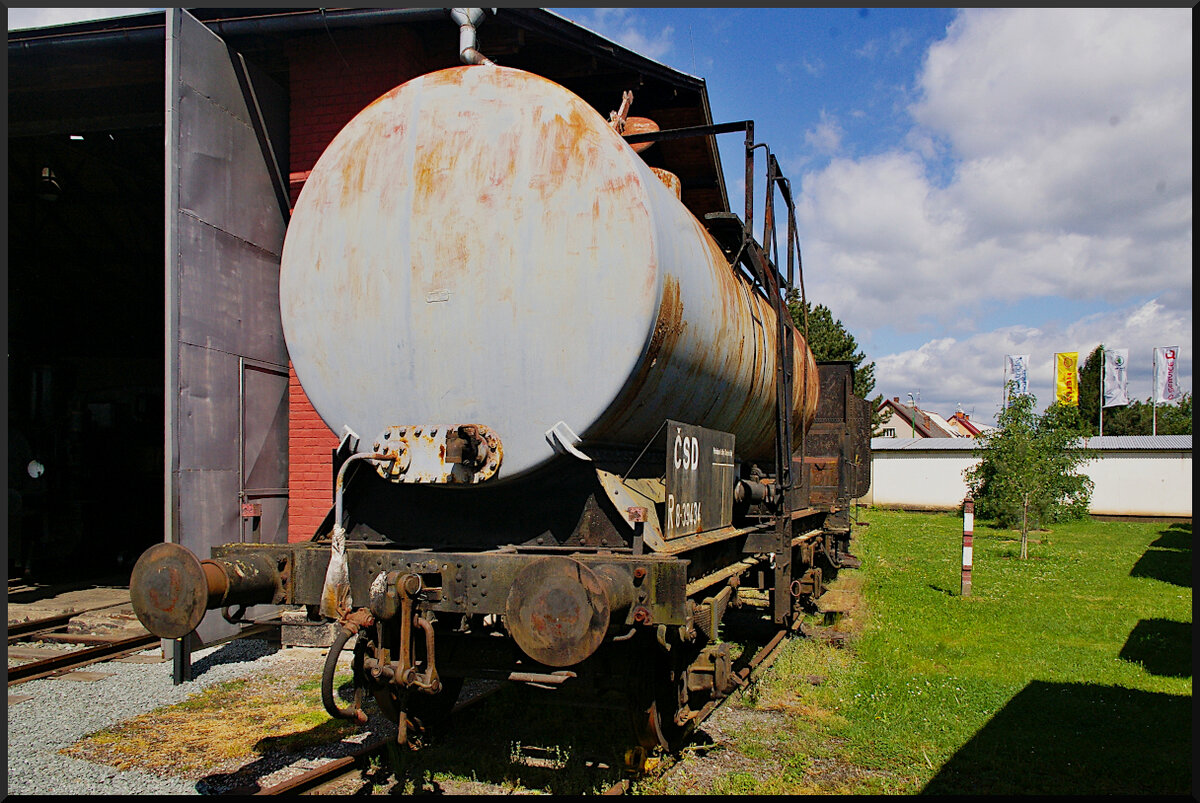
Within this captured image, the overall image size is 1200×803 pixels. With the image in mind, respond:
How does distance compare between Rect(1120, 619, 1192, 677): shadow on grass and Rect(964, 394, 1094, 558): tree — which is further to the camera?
Rect(964, 394, 1094, 558): tree

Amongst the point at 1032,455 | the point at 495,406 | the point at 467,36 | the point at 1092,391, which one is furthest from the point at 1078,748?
the point at 1092,391

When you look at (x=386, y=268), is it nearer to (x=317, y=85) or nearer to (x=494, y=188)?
(x=494, y=188)

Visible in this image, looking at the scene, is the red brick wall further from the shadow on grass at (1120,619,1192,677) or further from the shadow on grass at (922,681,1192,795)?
the shadow on grass at (1120,619,1192,677)

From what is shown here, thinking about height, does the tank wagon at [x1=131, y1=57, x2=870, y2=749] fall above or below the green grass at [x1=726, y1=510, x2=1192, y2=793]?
above

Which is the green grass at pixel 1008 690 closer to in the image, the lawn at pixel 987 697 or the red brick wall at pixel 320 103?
the lawn at pixel 987 697

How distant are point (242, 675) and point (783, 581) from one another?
15.1 feet

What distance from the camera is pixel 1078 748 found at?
533 cm

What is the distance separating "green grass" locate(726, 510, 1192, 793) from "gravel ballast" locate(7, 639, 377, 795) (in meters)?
3.28

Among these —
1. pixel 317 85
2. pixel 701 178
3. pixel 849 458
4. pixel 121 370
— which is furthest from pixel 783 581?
pixel 121 370

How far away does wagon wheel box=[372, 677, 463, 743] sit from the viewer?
4668mm

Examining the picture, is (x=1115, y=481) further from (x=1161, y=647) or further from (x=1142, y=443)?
(x=1161, y=647)

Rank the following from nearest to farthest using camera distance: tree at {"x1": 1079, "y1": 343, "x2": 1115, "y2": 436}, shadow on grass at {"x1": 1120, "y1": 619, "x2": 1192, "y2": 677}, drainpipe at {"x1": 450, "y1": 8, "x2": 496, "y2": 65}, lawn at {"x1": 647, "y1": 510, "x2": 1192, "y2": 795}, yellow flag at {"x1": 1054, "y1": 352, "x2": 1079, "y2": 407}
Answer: lawn at {"x1": 647, "y1": 510, "x2": 1192, "y2": 795} < drainpipe at {"x1": 450, "y1": 8, "x2": 496, "y2": 65} < shadow on grass at {"x1": 1120, "y1": 619, "x2": 1192, "y2": 677} < yellow flag at {"x1": 1054, "y1": 352, "x2": 1079, "y2": 407} < tree at {"x1": 1079, "y1": 343, "x2": 1115, "y2": 436}

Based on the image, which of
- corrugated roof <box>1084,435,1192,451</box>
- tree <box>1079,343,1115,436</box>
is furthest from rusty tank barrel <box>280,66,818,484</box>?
tree <box>1079,343,1115,436</box>

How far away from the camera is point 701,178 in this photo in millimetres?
12938
